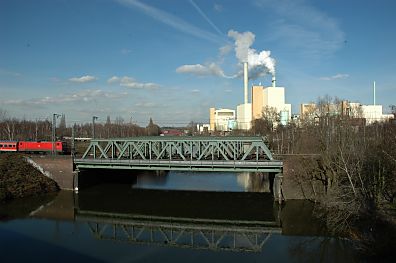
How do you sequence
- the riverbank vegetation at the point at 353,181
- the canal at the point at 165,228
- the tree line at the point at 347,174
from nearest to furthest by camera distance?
the canal at the point at 165,228 → the riverbank vegetation at the point at 353,181 → the tree line at the point at 347,174

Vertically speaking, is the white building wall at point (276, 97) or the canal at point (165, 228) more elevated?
Answer: the white building wall at point (276, 97)

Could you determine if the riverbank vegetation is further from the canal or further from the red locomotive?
the red locomotive

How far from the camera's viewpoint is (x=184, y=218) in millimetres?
28828

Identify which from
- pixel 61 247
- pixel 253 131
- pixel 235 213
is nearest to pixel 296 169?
pixel 235 213

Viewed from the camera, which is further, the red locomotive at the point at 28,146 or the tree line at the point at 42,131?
the tree line at the point at 42,131

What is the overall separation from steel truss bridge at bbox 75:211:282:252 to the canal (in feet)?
0.21

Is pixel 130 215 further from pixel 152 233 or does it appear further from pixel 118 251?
pixel 118 251

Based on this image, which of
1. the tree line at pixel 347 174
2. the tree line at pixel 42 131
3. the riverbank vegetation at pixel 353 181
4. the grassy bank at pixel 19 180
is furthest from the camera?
the tree line at pixel 42 131

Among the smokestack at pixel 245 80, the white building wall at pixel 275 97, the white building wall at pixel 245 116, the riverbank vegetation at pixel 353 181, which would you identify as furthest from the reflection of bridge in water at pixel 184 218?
the white building wall at pixel 245 116

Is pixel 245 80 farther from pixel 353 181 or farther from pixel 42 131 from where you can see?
pixel 353 181

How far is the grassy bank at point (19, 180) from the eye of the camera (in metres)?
34.1

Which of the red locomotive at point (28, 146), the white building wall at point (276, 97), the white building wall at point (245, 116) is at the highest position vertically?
the white building wall at point (276, 97)

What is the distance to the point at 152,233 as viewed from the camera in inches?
987

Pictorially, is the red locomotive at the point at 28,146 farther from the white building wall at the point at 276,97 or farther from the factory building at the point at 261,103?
the white building wall at the point at 276,97
